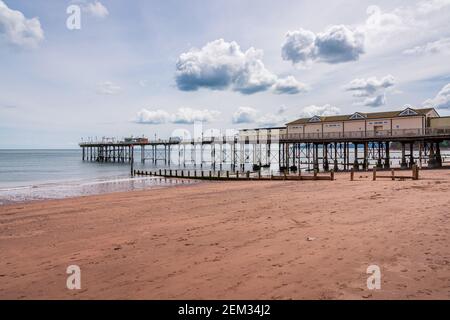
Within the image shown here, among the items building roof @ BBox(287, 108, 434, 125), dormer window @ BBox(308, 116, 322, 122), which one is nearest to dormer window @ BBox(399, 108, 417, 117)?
building roof @ BBox(287, 108, 434, 125)

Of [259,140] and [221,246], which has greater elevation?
[259,140]

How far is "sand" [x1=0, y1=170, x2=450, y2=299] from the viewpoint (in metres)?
6.24

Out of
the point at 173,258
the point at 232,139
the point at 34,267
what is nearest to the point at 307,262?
the point at 173,258

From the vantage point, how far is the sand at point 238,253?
624 cm

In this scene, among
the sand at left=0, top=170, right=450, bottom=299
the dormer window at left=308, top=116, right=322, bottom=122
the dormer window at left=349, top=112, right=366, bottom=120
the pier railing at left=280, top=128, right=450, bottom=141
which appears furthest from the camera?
the dormer window at left=308, top=116, right=322, bottom=122

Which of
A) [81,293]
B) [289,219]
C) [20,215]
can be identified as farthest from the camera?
[20,215]

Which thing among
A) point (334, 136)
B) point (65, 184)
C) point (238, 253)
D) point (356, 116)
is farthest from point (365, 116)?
point (238, 253)

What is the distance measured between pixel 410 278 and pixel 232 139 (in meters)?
57.4

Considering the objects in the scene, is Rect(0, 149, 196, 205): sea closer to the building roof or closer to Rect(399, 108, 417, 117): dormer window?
the building roof

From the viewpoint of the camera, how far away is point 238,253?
330 inches

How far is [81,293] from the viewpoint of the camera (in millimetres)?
6305

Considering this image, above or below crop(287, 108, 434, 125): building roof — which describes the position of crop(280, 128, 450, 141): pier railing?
below
